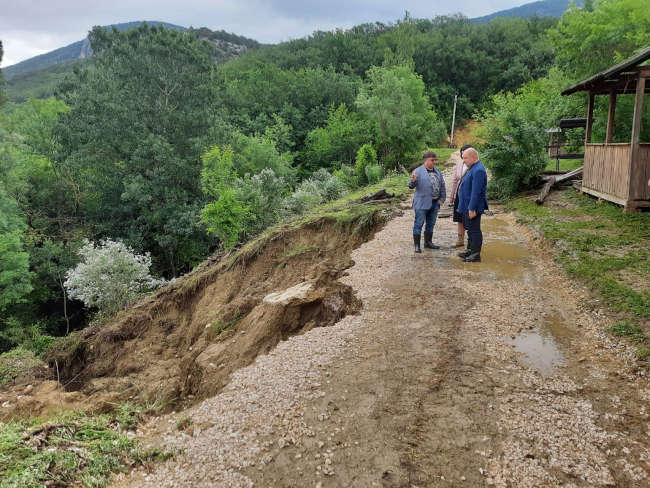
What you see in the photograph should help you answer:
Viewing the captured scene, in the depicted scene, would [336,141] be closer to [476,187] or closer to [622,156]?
[622,156]

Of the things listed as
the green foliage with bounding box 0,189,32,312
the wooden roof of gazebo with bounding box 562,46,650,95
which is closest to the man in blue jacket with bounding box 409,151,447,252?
the wooden roof of gazebo with bounding box 562,46,650,95

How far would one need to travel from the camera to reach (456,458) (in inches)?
134

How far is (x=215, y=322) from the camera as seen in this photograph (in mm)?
8266

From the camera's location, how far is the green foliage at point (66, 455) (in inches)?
138

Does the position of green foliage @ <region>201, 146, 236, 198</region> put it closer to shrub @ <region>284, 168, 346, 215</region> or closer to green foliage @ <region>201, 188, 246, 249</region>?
shrub @ <region>284, 168, 346, 215</region>

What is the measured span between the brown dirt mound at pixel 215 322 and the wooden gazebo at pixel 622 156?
6.31 m

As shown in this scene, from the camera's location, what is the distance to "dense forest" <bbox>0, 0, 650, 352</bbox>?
50.3 feet

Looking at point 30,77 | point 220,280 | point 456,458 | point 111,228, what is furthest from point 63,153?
point 30,77

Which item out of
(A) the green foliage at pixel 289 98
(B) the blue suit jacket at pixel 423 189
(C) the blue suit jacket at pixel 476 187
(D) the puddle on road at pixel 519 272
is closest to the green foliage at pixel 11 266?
(B) the blue suit jacket at pixel 423 189

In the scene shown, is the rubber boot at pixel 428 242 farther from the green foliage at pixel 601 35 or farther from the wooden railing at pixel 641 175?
the green foliage at pixel 601 35

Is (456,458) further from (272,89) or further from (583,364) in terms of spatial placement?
(272,89)

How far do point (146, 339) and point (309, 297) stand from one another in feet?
16.1

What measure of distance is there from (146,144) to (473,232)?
22090 mm

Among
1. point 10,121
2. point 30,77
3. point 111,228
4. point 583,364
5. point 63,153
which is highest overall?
point 30,77
